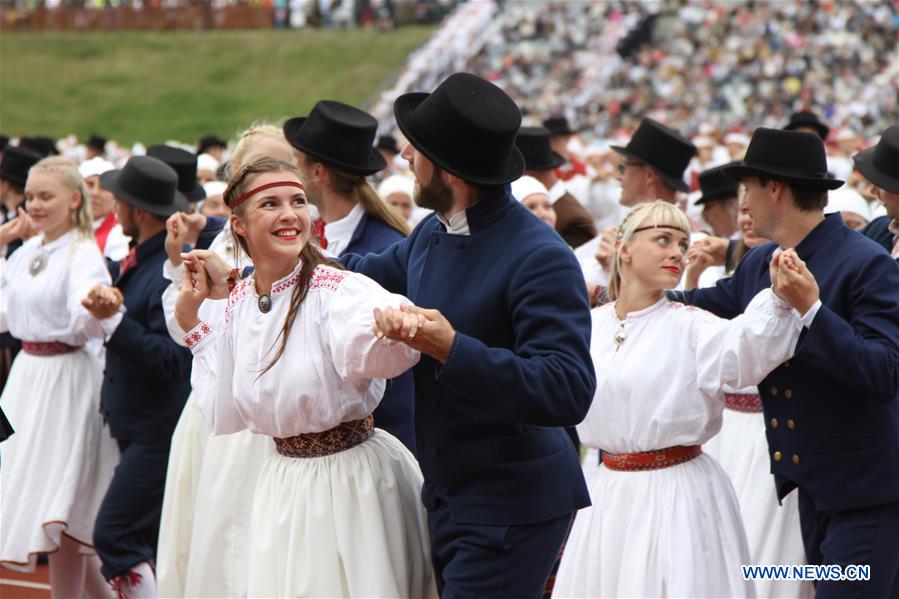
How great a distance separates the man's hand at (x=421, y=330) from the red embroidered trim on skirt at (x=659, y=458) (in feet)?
5.94

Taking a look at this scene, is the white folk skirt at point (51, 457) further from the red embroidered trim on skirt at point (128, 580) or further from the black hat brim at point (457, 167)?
the black hat brim at point (457, 167)

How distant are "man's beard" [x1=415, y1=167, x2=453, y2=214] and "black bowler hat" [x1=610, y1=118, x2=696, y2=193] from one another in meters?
3.57

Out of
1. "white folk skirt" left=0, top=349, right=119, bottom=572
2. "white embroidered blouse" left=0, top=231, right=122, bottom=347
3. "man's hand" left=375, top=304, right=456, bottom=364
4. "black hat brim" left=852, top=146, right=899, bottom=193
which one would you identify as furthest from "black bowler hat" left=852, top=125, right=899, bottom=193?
"white folk skirt" left=0, top=349, right=119, bottom=572

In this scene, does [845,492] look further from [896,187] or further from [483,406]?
[483,406]

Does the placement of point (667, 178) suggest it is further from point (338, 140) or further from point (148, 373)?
point (148, 373)

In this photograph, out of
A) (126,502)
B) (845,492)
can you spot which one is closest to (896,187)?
(845,492)

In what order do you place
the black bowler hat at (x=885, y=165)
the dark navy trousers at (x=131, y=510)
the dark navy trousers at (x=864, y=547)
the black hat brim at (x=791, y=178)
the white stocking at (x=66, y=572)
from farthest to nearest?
the white stocking at (x=66, y=572) < the dark navy trousers at (x=131, y=510) < the black bowler hat at (x=885, y=165) < the black hat brim at (x=791, y=178) < the dark navy trousers at (x=864, y=547)

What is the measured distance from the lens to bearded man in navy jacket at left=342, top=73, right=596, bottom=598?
3.63 m

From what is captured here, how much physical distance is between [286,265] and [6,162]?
6023 millimetres

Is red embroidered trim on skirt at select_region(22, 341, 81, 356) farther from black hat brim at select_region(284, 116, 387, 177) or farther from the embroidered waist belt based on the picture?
the embroidered waist belt

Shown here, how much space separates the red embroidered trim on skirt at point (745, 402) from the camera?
20.5ft

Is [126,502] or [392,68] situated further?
[392,68]

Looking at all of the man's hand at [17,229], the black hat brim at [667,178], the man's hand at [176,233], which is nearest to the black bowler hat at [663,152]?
the black hat brim at [667,178]

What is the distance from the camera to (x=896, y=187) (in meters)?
5.12
